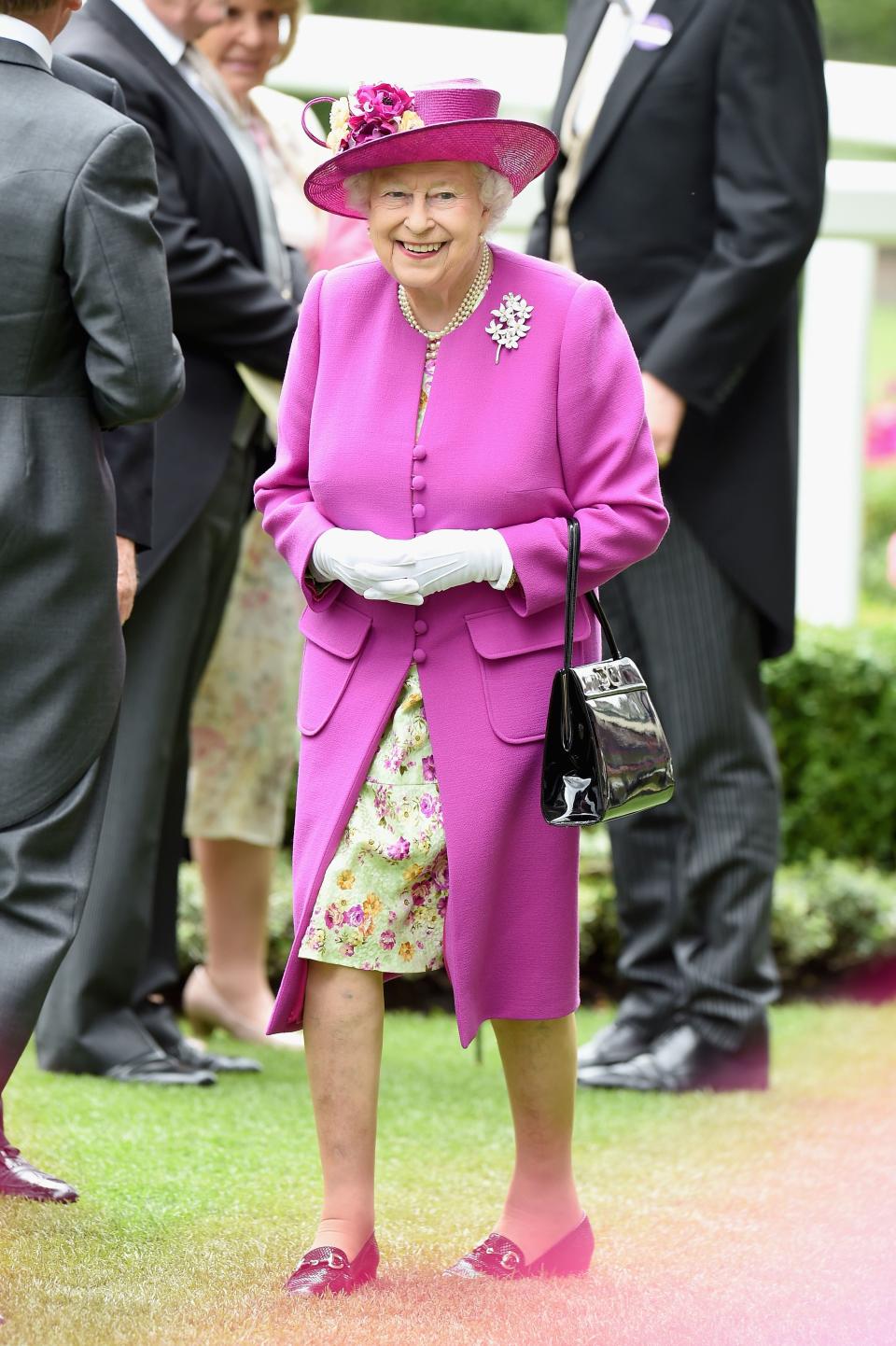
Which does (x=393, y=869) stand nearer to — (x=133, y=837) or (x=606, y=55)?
(x=133, y=837)

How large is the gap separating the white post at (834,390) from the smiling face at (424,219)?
4167 millimetres

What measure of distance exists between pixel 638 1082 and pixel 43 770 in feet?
6.59

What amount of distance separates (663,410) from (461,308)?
1.46m

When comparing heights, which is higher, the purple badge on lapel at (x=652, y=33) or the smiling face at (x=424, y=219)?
the purple badge on lapel at (x=652, y=33)

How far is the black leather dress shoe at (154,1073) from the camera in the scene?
4.40 meters

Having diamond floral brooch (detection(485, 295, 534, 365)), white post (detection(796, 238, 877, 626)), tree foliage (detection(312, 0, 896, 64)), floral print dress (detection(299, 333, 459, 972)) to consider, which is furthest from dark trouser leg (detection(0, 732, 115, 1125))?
tree foliage (detection(312, 0, 896, 64))

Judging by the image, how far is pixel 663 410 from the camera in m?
4.47

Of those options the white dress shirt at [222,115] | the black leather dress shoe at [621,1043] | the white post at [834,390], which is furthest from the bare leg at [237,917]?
the white post at [834,390]

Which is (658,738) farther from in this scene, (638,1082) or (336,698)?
(638,1082)

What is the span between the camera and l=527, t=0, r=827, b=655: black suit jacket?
4473mm

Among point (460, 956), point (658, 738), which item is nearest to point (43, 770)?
point (460, 956)

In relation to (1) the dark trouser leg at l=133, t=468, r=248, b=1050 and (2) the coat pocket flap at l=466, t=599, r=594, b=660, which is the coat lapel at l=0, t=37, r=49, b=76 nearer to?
(2) the coat pocket flap at l=466, t=599, r=594, b=660

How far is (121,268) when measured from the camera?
3.06 meters

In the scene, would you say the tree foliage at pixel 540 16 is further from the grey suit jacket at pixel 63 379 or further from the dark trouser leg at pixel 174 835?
the grey suit jacket at pixel 63 379
